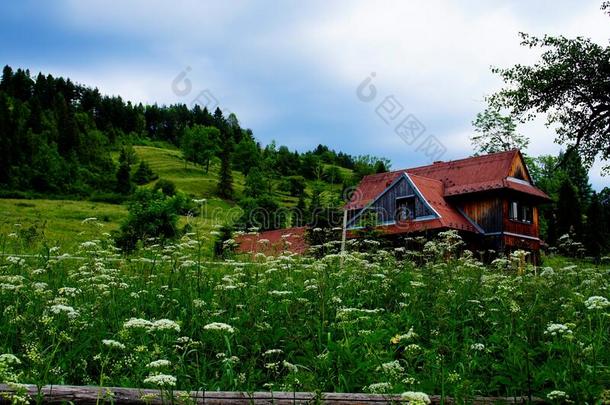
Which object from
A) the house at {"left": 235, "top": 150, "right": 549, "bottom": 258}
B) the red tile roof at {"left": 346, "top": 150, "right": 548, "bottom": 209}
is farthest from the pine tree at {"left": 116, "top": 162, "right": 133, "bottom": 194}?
the house at {"left": 235, "top": 150, "right": 549, "bottom": 258}

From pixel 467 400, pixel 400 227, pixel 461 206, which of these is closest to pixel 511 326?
pixel 467 400

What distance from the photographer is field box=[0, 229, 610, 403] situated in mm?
4914

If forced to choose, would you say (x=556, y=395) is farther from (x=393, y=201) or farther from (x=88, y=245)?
(x=393, y=201)

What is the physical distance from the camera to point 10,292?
7883 millimetres

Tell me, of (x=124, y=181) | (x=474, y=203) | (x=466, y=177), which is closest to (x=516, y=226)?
(x=474, y=203)

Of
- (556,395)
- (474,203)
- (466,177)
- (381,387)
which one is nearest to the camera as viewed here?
(556,395)

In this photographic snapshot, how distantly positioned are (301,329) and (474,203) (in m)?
34.1

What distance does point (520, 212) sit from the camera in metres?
39.6

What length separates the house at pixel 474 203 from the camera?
3691cm

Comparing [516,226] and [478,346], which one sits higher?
[516,226]

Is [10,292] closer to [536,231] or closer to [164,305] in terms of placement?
[164,305]

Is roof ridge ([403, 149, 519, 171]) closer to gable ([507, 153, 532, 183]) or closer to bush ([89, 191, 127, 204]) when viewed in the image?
gable ([507, 153, 532, 183])

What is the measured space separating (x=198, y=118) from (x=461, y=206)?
5847 inches

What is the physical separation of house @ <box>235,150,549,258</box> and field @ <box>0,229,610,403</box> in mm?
26323
